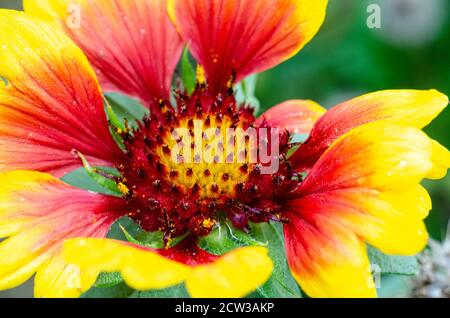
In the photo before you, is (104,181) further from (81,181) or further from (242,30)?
(242,30)

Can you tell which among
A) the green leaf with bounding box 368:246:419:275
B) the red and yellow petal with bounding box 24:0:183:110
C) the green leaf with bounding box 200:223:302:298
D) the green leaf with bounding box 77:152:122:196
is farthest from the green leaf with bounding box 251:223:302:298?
the red and yellow petal with bounding box 24:0:183:110

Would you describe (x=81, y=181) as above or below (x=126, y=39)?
below

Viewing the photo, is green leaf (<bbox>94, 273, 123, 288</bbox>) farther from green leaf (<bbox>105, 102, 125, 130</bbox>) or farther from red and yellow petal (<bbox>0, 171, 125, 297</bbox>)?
green leaf (<bbox>105, 102, 125, 130</bbox>)

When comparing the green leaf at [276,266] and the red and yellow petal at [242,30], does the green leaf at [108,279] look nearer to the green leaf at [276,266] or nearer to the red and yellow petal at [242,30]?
the green leaf at [276,266]

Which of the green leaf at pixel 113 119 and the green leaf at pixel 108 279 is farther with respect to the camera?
the green leaf at pixel 113 119

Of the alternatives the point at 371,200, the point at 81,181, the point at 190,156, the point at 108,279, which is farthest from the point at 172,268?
the point at 81,181

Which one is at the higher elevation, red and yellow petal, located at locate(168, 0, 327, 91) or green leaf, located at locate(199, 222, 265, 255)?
red and yellow petal, located at locate(168, 0, 327, 91)

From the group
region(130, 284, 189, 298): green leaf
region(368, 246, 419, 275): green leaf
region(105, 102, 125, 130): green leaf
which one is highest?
region(105, 102, 125, 130): green leaf

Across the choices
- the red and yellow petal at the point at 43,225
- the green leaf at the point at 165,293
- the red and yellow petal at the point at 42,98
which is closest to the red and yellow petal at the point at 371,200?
the green leaf at the point at 165,293
